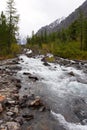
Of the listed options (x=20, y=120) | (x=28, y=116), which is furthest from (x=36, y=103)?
(x=20, y=120)

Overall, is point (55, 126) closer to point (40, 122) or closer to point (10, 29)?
point (40, 122)

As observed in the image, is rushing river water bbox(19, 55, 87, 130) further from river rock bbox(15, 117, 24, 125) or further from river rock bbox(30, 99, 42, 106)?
river rock bbox(15, 117, 24, 125)

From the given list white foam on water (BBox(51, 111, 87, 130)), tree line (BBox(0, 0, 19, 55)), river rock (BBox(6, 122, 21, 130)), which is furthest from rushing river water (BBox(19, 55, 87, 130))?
tree line (BBox(0, 0, 19, 55))

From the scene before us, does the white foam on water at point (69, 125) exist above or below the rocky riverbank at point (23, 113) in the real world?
below

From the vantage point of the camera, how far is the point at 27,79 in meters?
23.2

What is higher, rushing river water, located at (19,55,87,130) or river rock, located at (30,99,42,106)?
river rock, located at (30,99,42,106)

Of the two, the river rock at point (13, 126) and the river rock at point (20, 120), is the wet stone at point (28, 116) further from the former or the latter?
the river rock at point (13, 126)

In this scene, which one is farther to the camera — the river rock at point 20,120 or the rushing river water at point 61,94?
the rushing river water at point 61,94

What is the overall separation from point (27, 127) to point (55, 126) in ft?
4.76

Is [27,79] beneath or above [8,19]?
beneath

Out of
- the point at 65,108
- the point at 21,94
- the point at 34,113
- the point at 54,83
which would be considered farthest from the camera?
the point at 54,83

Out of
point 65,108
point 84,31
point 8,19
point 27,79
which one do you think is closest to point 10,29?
point 8,19

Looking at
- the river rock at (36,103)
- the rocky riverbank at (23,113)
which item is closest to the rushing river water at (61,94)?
the rocky riverbank at (23,113)

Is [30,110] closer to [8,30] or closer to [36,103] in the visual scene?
[36,103]
